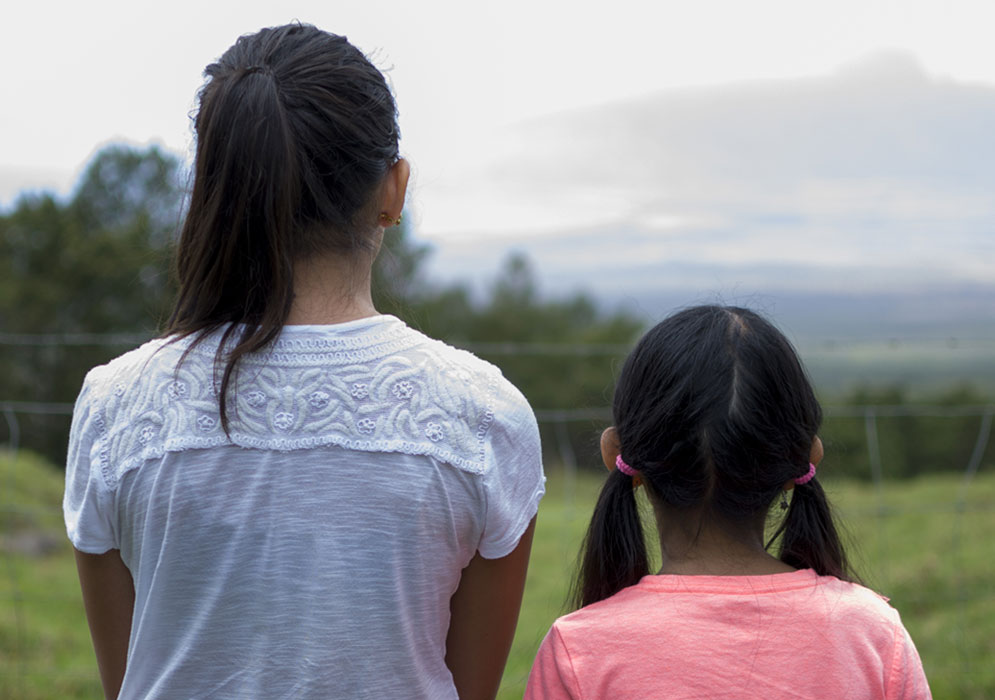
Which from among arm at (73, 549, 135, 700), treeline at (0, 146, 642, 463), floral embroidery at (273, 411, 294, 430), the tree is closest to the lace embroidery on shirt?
floral embroidery at (273, 411, 294, 430)

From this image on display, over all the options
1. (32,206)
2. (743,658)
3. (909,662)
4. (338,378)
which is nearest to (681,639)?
(743,658)

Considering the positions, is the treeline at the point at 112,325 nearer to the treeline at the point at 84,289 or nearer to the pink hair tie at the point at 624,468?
the treeline at the point at 84,289

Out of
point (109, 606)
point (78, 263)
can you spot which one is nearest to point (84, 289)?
point (78, 263)

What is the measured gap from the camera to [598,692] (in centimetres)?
106

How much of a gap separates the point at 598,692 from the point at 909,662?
Result: 36 centimetres

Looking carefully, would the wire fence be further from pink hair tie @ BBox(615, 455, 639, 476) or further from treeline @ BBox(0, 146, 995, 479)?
treeline @ BBox(0, 146, 995, 479)

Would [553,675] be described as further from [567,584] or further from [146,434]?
[567,584]

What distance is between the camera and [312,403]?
0.98m

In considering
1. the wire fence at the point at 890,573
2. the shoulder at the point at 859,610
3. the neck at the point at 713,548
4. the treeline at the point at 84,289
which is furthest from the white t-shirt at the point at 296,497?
the treeline at the point at 84,289

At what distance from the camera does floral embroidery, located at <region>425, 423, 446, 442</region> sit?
3.21ft

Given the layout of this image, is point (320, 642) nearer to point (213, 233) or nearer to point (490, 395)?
point (490, 395)

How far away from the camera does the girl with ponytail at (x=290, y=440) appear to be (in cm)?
97

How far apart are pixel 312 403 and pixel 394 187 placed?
280 millimetres

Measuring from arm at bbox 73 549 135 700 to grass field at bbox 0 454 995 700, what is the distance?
0.60m
